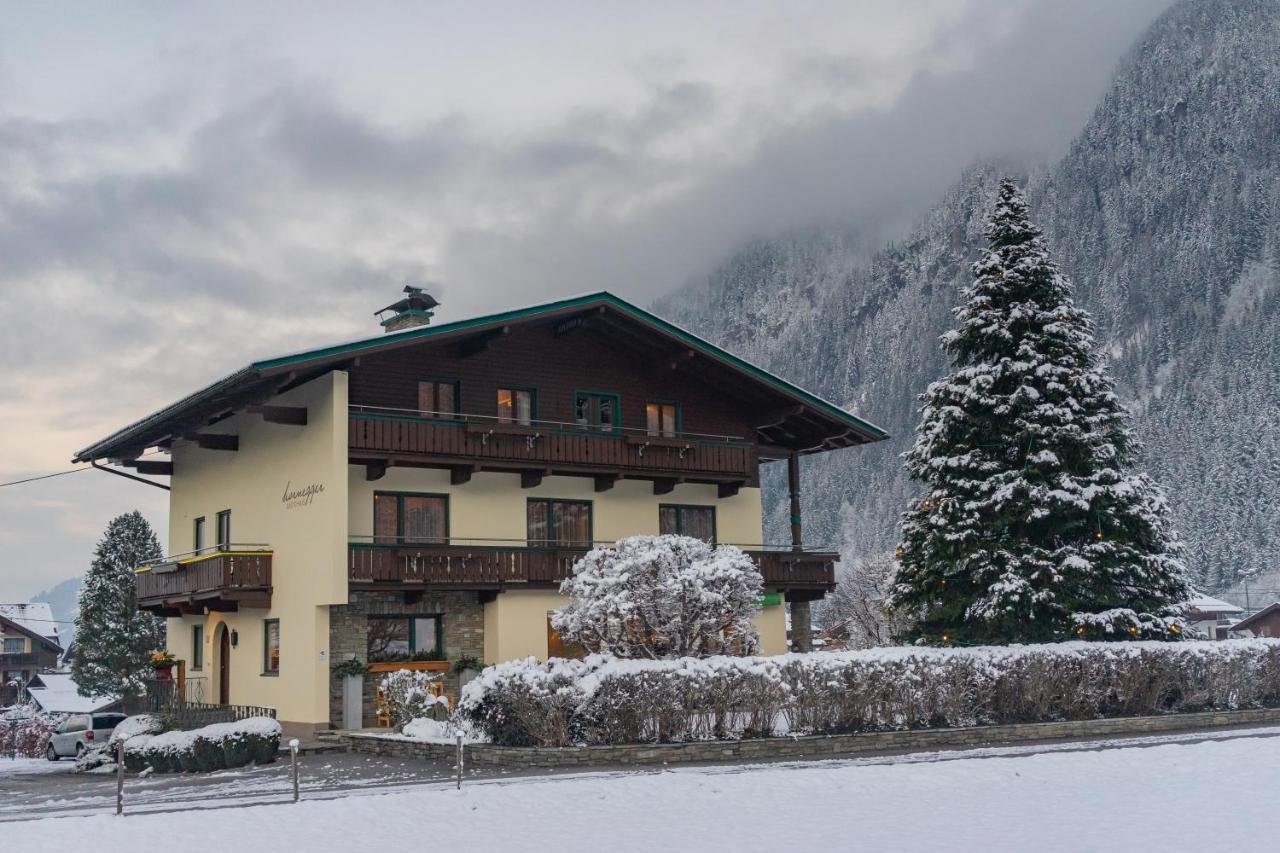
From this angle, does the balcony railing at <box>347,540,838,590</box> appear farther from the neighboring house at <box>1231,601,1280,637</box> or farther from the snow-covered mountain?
the snow-covered mountain

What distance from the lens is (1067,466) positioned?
2964 centimetres

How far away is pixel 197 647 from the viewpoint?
39062 mm

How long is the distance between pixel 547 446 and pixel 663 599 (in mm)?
7875

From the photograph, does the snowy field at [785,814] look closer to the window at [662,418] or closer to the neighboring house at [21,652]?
the window at [662,418]

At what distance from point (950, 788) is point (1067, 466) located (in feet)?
40.7

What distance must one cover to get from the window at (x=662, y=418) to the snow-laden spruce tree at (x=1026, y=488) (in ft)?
29.5

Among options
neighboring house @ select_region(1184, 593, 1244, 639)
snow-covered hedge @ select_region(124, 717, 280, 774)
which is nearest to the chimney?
snow-covered hedge @ select_region(124, 717, 280, 774)

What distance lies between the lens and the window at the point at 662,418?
125 feet

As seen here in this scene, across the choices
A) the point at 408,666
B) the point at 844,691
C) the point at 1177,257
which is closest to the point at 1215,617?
the point at 408,666

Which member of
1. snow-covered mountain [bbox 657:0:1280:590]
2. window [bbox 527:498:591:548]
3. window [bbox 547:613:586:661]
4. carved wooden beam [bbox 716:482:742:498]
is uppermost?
snow-covered mountain [bbox 657:0:1280:590]

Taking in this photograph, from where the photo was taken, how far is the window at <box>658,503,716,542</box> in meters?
38.0

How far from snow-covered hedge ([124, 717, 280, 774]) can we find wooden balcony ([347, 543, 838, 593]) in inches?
193

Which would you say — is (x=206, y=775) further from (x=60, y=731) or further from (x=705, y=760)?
(x=60, y=731)

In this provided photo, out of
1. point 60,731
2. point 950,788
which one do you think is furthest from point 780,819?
point 60,731
